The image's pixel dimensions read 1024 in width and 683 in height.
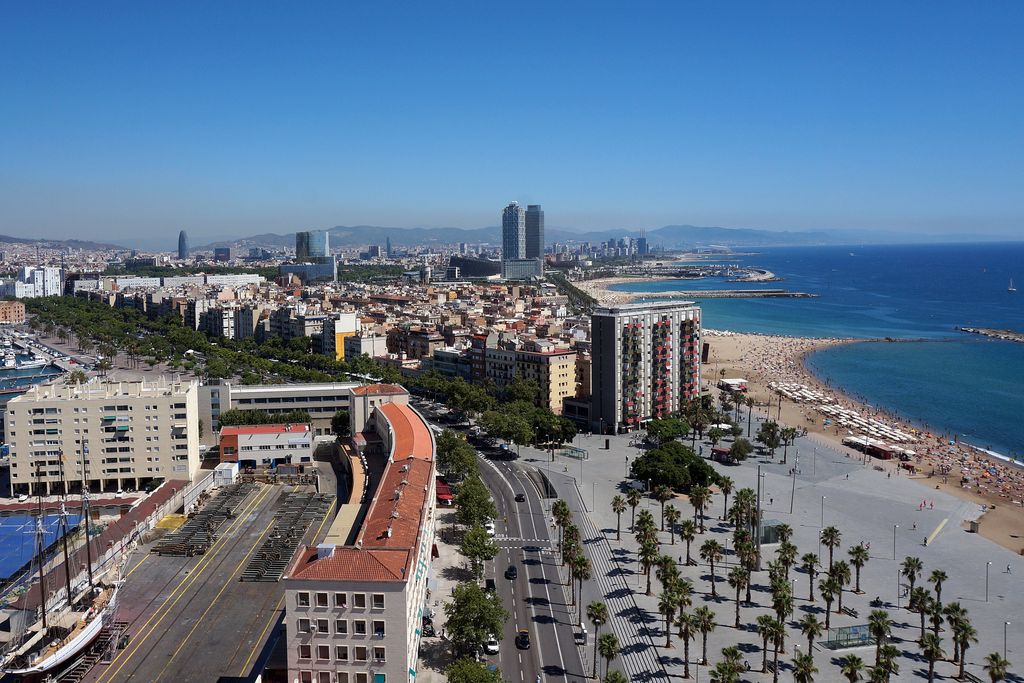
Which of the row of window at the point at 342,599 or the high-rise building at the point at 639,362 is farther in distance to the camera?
the high-rise building at the point at 639,362

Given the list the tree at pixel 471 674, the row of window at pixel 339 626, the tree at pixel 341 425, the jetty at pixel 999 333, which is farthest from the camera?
the jetty at pixel 999 333

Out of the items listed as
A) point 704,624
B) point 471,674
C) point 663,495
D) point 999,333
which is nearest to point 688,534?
point 663,495

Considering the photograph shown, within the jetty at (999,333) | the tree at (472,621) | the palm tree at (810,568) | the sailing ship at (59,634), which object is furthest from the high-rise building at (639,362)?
the jetty at (999,333)

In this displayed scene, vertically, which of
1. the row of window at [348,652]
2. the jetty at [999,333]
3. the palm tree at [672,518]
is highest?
the jetty at [999,333]

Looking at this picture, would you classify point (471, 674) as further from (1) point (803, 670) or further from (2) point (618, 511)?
(2) point (618, 511)

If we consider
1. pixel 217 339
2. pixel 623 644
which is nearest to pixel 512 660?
pixel 623 644

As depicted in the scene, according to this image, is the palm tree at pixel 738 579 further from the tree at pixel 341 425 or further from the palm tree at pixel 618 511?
the tree at pixel 341 425
